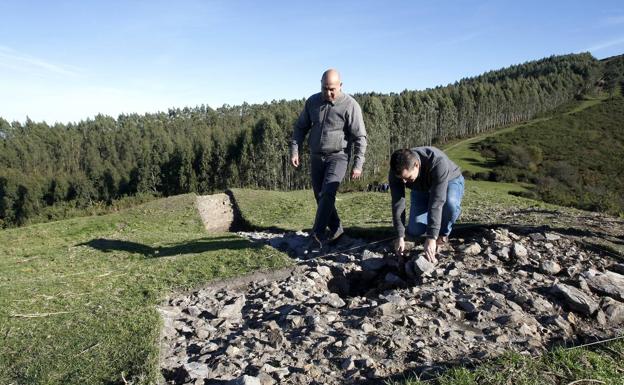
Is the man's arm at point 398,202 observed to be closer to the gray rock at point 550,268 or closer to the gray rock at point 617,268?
the gray rock at point 550,268

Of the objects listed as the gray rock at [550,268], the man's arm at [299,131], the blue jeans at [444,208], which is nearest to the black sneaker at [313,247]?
the man's arm at [299,131]

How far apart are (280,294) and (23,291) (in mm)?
4078

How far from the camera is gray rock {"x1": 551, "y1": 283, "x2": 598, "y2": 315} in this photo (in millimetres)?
4828

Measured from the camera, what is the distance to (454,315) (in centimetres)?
491

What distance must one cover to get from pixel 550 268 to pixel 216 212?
1290 cm

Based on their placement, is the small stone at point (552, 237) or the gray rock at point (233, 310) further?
the small stone at point (552, 237)

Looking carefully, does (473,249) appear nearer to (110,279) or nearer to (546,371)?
(546,371)

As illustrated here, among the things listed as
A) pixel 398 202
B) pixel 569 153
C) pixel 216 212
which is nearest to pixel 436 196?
pixel 398 202

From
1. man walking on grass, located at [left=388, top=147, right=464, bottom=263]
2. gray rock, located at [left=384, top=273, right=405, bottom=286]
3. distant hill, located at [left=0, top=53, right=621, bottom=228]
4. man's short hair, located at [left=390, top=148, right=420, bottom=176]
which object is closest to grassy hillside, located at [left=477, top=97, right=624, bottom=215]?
distant hill, located at [left=0, top=53, right=621, bottom=228]

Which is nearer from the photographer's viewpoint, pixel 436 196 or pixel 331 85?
pixel 436 196

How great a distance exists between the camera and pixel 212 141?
90.8 m

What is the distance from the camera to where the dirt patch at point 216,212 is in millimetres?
15148

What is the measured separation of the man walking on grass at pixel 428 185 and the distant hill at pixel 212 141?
55.2 metres

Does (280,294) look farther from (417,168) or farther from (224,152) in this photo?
(224,152)
